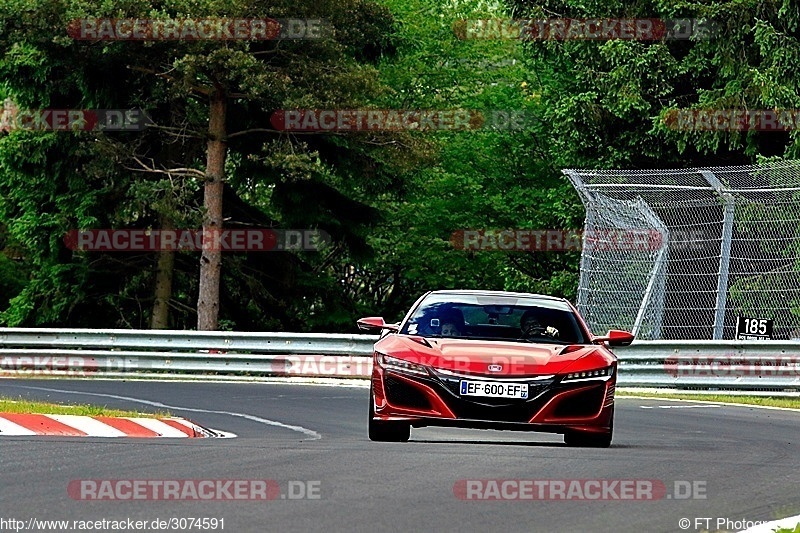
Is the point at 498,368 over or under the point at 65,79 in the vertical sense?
under

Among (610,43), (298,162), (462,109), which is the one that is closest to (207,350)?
(298,162)

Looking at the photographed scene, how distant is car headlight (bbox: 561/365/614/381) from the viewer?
1279 cm

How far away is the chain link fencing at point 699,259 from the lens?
22.6 m

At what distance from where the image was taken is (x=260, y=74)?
32.8 m

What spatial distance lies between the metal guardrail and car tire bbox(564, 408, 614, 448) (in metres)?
10.8

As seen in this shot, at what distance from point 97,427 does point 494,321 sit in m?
3.48

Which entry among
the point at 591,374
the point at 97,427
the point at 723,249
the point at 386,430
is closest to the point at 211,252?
the point at 723,249

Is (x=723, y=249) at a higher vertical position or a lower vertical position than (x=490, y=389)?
higher

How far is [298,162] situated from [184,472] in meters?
23.4

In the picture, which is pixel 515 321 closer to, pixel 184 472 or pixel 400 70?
pixel 400 70

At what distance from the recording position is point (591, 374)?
12914mm

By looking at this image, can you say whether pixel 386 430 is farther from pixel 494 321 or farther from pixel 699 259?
pixel 699 259

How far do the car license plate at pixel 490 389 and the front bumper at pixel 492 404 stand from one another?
0.10 feet

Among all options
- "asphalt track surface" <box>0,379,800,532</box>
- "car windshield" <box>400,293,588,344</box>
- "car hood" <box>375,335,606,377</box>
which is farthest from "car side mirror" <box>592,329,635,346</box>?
"asphalt track surface" <box>0,379,800,532</box>
